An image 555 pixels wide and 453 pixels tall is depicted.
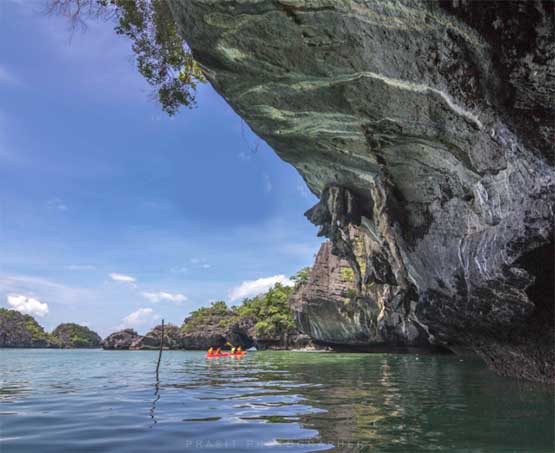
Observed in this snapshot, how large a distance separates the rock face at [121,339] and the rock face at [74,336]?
133 ft

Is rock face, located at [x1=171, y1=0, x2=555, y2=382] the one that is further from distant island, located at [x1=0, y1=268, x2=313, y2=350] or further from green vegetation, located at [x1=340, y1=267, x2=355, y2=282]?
Answer: distant island, located at [x1=0, y1=268, x2=313, y2=350]

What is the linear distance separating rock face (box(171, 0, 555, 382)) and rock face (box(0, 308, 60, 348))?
360 ft

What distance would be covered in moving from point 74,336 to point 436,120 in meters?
Answer: 133

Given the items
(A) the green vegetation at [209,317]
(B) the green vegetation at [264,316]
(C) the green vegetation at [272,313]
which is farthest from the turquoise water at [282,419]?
(A) the green vegetation at [209,317]

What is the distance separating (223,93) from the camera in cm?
1152

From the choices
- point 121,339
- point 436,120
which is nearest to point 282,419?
point 436,120

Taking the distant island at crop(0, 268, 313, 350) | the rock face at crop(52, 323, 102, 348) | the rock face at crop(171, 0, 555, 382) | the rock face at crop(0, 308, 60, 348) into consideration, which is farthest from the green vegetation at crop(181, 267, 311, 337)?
the rock face at crop(52, 323, 102, 348)

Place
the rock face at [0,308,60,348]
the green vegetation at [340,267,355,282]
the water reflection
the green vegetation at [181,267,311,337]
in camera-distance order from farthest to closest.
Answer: the rock face at [0,308,60,348] → the green vegetation at [181,267,311,337] → the green vegetation at [340,267,355,282] → the water reflection

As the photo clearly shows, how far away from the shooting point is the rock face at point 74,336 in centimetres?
11781

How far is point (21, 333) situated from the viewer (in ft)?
331

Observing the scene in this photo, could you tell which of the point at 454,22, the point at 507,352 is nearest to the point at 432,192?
the point at 507,352

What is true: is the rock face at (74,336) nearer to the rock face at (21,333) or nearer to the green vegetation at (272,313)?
the rock face at (21,333)

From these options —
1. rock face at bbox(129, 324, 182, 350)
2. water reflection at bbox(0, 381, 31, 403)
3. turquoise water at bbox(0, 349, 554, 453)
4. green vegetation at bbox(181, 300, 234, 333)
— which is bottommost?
turquoise water at bbox(0, 349, 554, 453)

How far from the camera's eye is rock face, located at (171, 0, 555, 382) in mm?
7066
